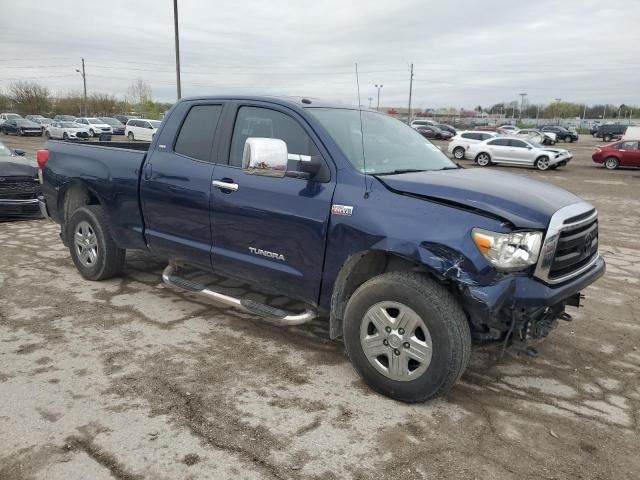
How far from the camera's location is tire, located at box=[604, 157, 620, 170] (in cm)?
2359

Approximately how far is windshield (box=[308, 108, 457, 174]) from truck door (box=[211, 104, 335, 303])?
0.73 feet

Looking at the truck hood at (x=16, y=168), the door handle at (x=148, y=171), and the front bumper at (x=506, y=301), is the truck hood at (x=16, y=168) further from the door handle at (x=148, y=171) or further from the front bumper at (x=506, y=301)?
the front bumper at (x=506, y=301)

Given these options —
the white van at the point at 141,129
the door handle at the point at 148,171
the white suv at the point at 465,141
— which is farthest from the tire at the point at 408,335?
the white van at the point at 141,129

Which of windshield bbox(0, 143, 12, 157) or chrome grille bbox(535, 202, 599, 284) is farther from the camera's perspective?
windshield bbox(0, 143, 12, 157)

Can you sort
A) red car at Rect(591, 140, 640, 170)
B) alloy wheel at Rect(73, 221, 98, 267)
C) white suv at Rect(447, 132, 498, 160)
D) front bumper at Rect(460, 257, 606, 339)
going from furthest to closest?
white suv at Rect(447, 132, 498, 160) → red car at Rect(591, 140, 640, 170) → alloy wheel at Rect(73, 221, 98, 267) → front bumper at Rect(460, 257, 606, 339)

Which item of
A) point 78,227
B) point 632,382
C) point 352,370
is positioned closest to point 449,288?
point 352,370

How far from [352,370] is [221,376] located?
0.91 metres

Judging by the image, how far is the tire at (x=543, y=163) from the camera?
23.1m

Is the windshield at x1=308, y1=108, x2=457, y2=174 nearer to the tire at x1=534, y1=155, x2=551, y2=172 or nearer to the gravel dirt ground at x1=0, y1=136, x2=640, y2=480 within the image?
the gravel dirt ground at x1=0, y1=136, x2=640, y2=480

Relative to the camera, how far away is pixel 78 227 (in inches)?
213

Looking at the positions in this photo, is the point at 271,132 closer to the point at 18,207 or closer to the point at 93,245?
the point at 93,245

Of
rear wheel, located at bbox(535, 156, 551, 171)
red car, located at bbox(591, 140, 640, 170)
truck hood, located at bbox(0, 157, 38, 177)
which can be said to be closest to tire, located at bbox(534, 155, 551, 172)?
rear wheel, located at bbox(535, 156, 551, 171)

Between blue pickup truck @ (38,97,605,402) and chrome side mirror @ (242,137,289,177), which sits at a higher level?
chrome side mirror @ (242,137,289,177)

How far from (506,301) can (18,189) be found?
8235mm
